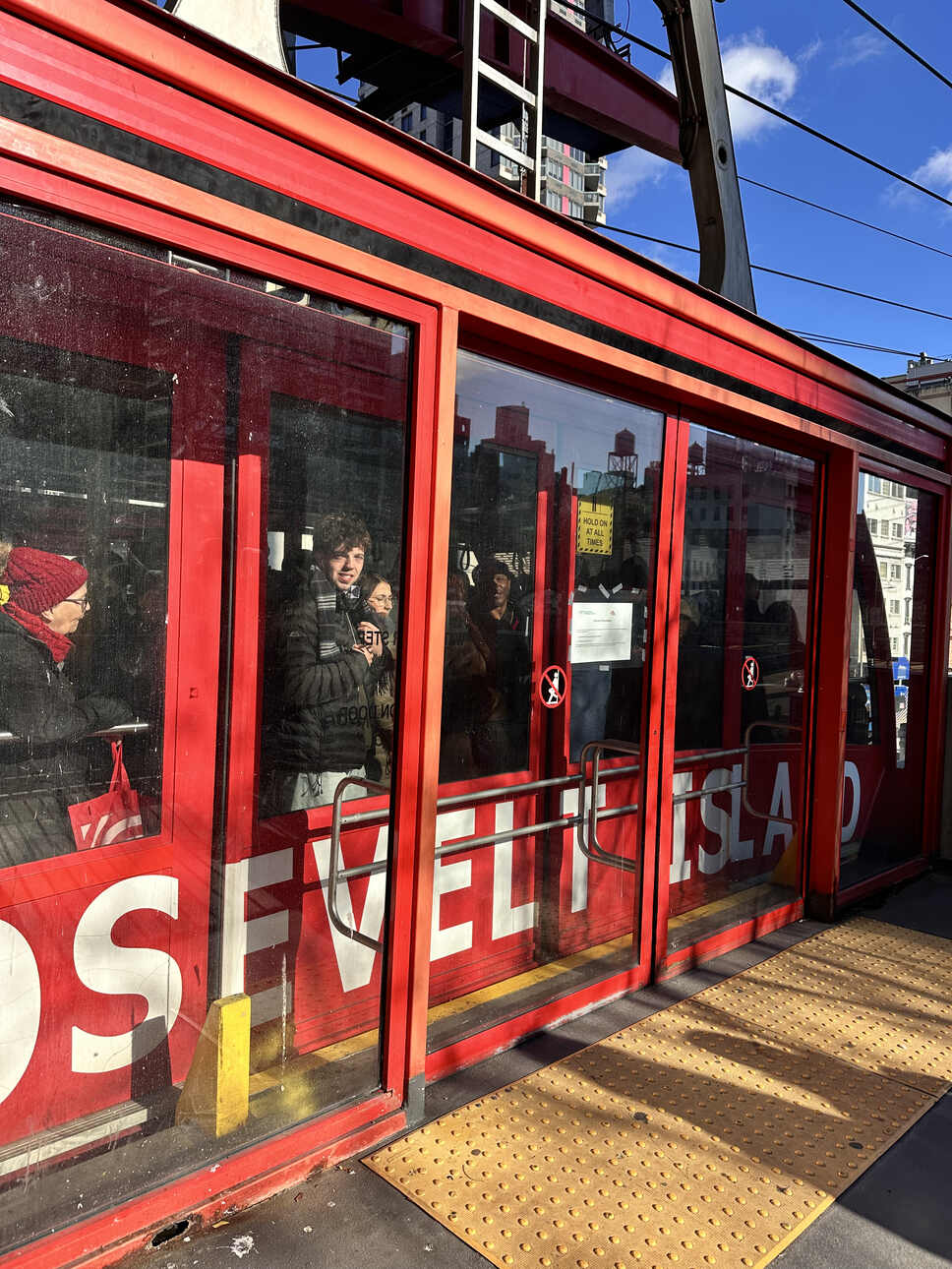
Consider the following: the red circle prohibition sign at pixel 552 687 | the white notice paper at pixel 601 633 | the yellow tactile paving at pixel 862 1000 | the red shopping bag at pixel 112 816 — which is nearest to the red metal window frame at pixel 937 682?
the yellow tactile paving at pixel 862 1000

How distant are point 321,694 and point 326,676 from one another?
0.05 m

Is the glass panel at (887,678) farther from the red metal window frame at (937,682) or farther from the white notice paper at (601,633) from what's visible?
the white notice paper at (601,633)

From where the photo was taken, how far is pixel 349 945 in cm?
262

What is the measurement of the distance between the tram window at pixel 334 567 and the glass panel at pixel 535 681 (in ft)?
1.50

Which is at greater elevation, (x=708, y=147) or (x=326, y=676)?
(x=708, y=147)

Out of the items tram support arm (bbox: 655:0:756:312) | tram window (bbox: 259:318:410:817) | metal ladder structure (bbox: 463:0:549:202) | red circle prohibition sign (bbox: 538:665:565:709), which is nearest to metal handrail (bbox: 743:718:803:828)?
red circle prohibition sign (bbox: 538:665:565:709)

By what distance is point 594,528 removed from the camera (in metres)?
3.38

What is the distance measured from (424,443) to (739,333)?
185 centimetres

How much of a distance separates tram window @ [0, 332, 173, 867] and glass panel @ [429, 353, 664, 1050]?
41.3 inches

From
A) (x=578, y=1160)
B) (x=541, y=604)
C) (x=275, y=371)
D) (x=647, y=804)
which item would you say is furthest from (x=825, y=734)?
(x=275, y=371)

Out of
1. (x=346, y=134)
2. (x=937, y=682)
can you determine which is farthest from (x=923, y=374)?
(x=346, y=134)

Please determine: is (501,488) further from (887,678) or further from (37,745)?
(887,678)

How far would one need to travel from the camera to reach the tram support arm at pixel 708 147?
13.4 ft

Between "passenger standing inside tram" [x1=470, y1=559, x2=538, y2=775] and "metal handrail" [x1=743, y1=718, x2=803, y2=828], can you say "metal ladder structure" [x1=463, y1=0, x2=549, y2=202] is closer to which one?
"passenger standing inside tram" [x1=470, y1=559, x2=538, y2=775]
